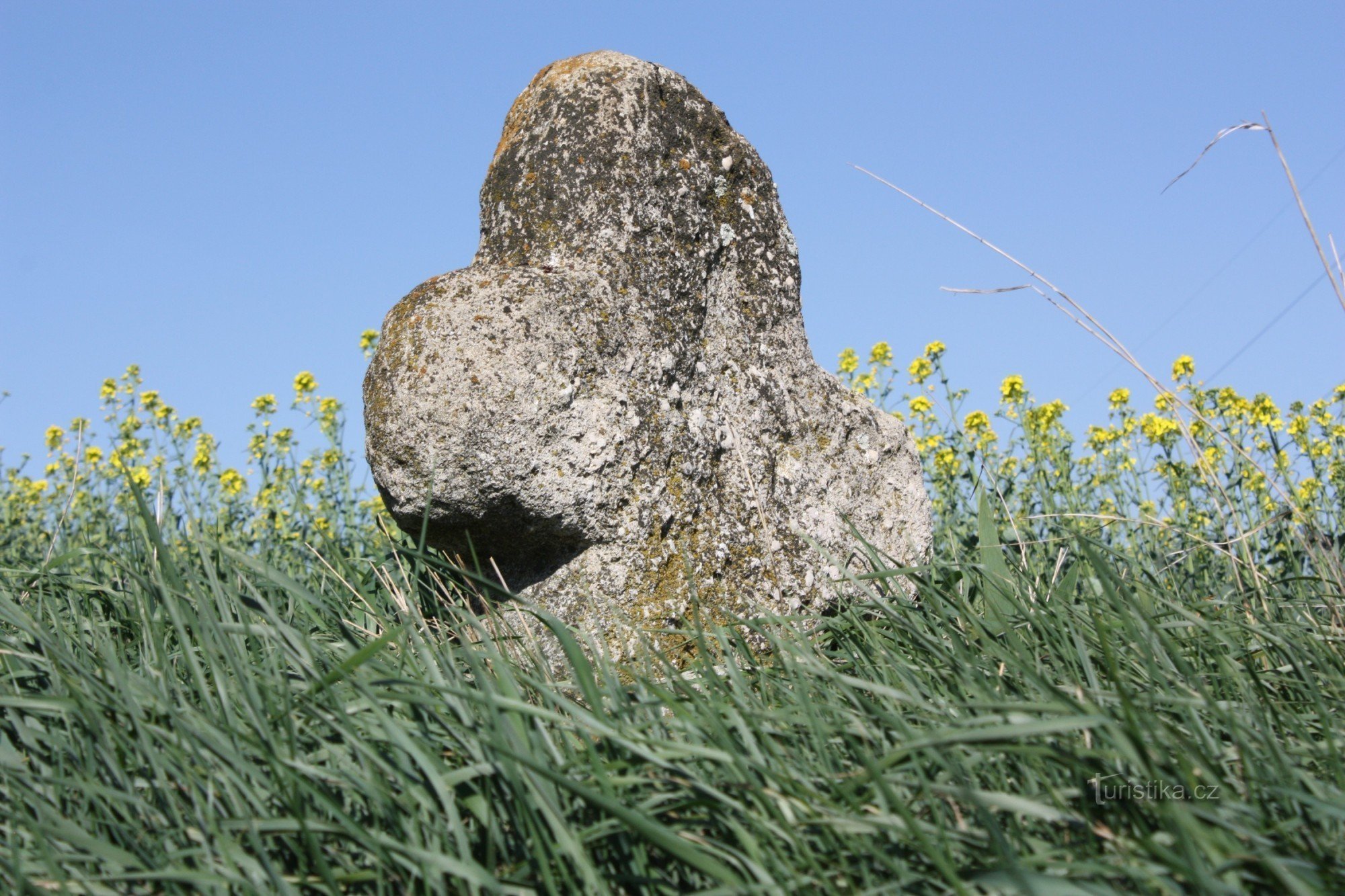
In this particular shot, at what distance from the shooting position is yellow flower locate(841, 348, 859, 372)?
6.31 meters

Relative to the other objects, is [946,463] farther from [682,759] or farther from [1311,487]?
[682,759]

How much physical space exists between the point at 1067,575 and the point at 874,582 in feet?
1.80

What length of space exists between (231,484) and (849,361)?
11.7 feet

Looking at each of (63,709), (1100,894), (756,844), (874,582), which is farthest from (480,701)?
(874,582)

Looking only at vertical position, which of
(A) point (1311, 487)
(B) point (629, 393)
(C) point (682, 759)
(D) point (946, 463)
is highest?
(B) point (629, 393)

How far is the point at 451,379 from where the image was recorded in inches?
111

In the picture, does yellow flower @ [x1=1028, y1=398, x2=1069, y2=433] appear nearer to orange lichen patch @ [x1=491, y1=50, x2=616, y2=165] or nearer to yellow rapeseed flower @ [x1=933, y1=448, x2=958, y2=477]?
yellow rapeseed flower @ [x1=933, y1=448, x2=958, y2=477]

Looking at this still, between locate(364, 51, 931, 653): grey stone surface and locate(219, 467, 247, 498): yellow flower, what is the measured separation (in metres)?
3.30

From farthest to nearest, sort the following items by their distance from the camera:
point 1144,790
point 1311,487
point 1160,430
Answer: point 1311,487
point 1160,430
point 1144,790

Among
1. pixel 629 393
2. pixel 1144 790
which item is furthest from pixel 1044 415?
pixel 1144 790

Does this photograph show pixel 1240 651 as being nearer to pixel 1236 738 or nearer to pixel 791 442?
pixel 1236 738

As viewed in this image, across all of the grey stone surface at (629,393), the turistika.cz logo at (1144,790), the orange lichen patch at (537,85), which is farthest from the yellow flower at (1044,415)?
the turistika.cz logo at (1144,790)

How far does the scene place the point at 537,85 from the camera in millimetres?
3357

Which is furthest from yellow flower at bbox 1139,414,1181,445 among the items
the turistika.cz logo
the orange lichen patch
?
the turistika.cz logo
